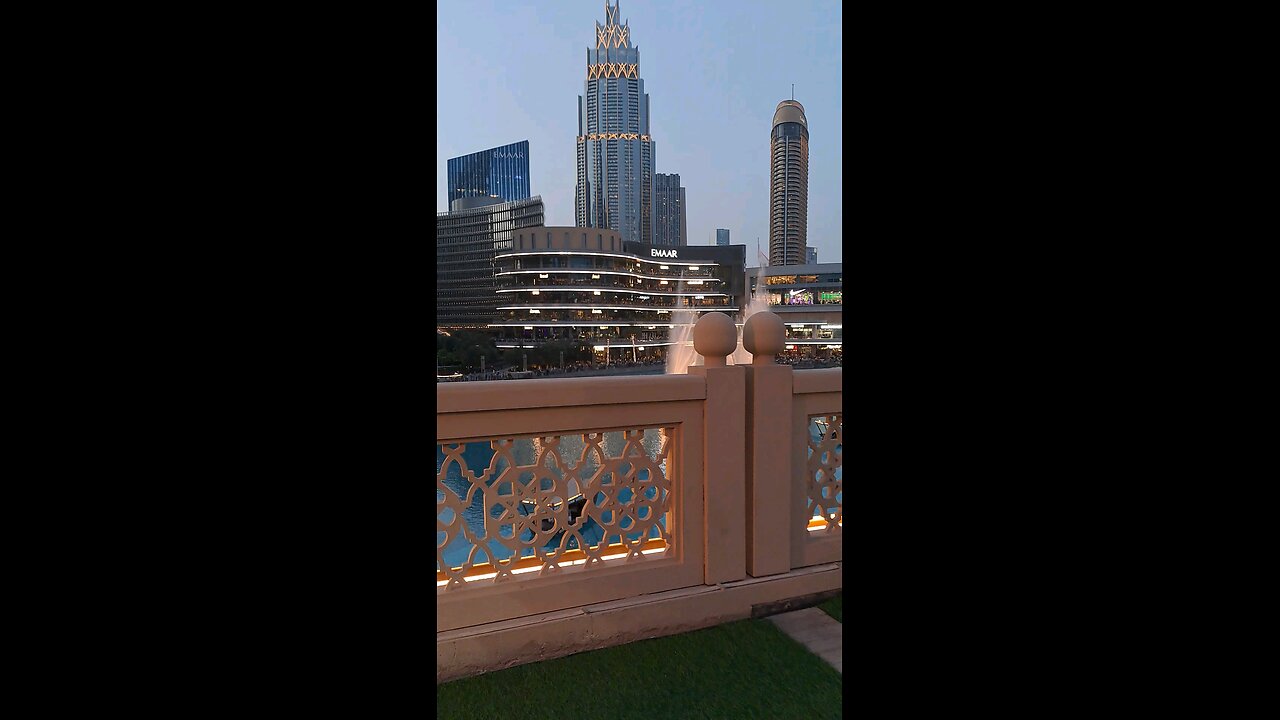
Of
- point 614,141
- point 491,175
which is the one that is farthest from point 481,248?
point 614,141

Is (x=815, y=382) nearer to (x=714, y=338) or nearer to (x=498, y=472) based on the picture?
(x=714, y=338)

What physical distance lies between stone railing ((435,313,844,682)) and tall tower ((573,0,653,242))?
2466 cm

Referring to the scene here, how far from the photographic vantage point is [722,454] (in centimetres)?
229

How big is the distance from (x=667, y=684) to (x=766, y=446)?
0.81 m

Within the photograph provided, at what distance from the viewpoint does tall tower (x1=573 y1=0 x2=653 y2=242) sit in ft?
95.1

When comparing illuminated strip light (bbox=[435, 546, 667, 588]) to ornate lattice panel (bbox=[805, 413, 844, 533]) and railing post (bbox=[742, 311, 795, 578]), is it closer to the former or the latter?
railing post (bbox=[742, 311, 795, 578])

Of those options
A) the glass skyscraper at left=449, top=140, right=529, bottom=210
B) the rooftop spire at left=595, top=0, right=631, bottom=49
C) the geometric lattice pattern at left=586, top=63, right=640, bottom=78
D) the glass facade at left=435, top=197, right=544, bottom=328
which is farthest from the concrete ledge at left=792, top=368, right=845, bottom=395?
the rooftop spire at left=595, top=0, right=631, bottom=49

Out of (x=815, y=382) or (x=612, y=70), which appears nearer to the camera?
(x=815, y=382)

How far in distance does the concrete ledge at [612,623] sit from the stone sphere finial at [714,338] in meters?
0.74

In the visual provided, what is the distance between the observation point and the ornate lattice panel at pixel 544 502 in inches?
79.3
